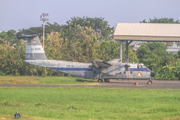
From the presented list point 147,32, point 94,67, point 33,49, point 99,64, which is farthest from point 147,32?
point 33,49

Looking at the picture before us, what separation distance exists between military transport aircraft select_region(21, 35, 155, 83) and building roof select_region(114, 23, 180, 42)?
20.9ft

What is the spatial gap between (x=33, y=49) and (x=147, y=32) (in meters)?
17.8

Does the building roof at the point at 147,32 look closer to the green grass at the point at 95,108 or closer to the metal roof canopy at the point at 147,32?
the metal roof canopy at the point at 147,32

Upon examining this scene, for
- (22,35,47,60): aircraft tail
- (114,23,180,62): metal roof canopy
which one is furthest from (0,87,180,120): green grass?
(114,23,180,62): metal roof canopy

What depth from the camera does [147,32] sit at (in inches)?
1565

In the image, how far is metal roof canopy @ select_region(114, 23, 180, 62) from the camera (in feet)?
127

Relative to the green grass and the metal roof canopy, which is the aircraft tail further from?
the green grass

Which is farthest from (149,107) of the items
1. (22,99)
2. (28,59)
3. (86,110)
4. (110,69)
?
(28,59)

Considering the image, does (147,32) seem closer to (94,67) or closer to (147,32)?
(147,32)

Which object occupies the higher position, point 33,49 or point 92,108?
point 33,49

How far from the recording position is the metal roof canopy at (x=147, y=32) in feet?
127

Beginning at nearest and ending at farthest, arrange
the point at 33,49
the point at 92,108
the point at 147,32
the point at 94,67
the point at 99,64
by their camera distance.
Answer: the point at 92,108 < the point at 99,64 < the point at 94,67 < the point at 33,49 < the point at 147,32

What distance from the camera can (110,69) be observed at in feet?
110

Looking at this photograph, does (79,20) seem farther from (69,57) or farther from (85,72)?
(85,72)
